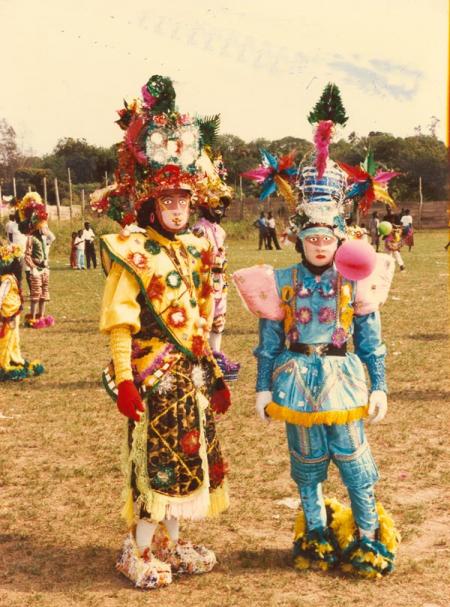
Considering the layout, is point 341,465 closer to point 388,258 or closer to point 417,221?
point 388,258

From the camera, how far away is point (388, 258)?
4750 mm

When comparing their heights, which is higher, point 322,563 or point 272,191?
point 272,191

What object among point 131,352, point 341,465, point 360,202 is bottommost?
point 341,465

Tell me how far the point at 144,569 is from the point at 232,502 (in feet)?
4.55

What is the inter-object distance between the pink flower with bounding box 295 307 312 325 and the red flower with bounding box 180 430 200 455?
2.94 ft

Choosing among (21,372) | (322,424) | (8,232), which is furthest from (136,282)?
(8,232)

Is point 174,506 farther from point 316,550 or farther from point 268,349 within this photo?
point 268,349

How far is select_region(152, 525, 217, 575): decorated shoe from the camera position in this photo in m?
4.70

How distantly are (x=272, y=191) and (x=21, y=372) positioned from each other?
605 centimetres

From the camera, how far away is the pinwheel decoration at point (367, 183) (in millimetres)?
4695

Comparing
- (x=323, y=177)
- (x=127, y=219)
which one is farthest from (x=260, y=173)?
(x=127, y=219)

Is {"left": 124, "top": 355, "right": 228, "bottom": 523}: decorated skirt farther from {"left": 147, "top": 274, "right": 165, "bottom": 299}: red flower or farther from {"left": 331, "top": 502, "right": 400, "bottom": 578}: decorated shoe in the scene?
{"left": 331, "top": 502, "right": 400, "bottom": 578}: decorated shoe

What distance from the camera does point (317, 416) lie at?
173 inches

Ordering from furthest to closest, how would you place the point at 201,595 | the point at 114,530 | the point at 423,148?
the point at 423,148, the point at 114,530, the point at 201,595
